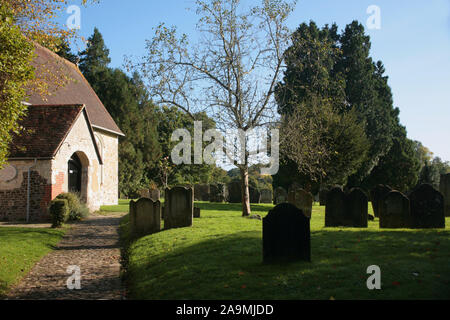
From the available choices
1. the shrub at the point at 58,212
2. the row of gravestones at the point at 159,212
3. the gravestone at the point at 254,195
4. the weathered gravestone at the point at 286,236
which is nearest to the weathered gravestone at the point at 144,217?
the row of gravestones at the point at 159,212

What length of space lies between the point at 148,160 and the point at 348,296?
38.7m

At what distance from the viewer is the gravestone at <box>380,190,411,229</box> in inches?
427

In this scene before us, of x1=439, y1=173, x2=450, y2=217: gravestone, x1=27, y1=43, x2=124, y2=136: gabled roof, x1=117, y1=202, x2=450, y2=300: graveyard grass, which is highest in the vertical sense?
x1=27, y1=43, x2=124, y2=136: gabled roof

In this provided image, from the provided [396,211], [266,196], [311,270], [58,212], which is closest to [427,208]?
[396,211]

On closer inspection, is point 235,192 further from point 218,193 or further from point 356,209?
point 356,209

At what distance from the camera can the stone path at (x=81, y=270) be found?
267 inches

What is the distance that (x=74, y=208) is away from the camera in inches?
672

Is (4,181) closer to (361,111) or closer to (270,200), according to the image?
Result: (270,200)

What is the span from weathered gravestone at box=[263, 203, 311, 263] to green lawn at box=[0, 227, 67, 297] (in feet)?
15.9

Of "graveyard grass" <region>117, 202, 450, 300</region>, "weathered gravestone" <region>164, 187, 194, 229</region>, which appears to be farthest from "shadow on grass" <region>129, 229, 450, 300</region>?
"weathered gravestone" <region>164, 187, 194, 229</region>

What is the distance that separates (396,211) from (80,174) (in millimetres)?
15841

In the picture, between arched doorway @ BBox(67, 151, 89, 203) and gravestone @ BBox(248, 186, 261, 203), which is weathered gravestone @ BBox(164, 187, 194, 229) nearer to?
arched doorway @ BBox(67, 151, 89, 203)
